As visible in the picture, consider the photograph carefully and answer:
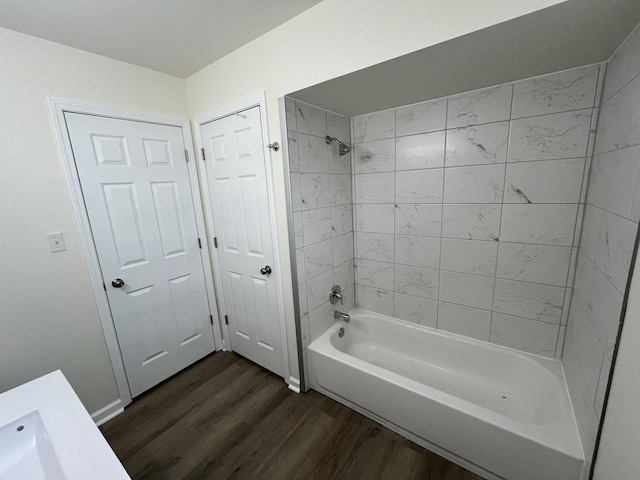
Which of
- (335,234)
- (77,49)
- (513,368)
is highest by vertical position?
(77,49)

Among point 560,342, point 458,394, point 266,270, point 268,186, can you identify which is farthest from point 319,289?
point 560,342

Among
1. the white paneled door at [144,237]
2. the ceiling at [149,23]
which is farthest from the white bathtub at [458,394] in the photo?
the ceiling at [149,23]

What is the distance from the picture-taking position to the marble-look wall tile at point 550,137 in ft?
4.27

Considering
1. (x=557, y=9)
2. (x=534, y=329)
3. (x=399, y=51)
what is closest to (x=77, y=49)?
(x=399, y=51)

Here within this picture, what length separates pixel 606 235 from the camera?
101cm

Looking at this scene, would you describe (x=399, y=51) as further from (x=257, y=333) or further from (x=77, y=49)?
(x=257, y=333)

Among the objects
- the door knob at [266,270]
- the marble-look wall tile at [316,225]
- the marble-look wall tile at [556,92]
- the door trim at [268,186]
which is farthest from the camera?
the door knob at [266,270]

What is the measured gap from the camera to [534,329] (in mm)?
1570

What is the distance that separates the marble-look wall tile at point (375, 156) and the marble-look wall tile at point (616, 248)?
1160 mm

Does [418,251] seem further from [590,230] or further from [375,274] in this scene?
[590,230]

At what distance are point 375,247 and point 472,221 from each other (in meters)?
0.71

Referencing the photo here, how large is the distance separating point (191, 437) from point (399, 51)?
2324 mm

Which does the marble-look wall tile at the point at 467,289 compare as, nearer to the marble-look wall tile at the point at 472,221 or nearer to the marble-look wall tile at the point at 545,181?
the marble-look wall tile at the point at 472,221

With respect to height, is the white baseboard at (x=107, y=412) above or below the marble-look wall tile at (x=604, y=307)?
below
